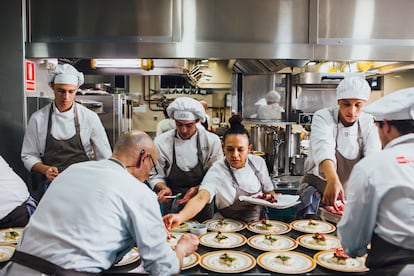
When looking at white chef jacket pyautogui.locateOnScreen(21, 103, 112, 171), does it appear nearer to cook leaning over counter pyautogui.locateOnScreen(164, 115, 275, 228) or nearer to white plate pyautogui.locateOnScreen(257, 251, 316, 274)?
cook leaning over counter pyautogui.locateOnScreen(164, 115, 275, 228)

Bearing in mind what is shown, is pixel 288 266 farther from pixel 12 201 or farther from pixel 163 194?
pixel 12 201

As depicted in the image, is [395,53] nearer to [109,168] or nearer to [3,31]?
[109,168]

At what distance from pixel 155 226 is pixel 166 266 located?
173 mm

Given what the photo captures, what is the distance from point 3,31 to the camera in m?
2.95

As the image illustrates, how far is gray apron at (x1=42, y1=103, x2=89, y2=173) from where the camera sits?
2924mm

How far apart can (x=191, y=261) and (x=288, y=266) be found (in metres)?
0.46

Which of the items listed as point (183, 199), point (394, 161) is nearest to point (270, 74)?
point (183, 199)

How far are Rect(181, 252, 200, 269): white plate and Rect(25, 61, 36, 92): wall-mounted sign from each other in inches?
81.8

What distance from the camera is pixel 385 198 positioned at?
151 cm

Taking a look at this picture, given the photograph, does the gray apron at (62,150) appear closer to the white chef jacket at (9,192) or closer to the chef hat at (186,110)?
the white chef jacket at (9,192)

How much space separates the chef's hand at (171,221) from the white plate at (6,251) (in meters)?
0.79

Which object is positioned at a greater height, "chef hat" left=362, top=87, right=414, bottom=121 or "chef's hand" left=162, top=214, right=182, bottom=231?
"chef hat" left=362, top=87, right=414, bottom=121

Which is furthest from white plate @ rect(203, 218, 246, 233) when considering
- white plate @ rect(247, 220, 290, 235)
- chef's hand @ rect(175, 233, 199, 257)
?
chef's hand @ rect(175, 233, 199, 257)

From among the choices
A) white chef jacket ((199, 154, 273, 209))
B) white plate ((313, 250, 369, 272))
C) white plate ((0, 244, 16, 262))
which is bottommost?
white plate ((313, 250, 369, 272))
